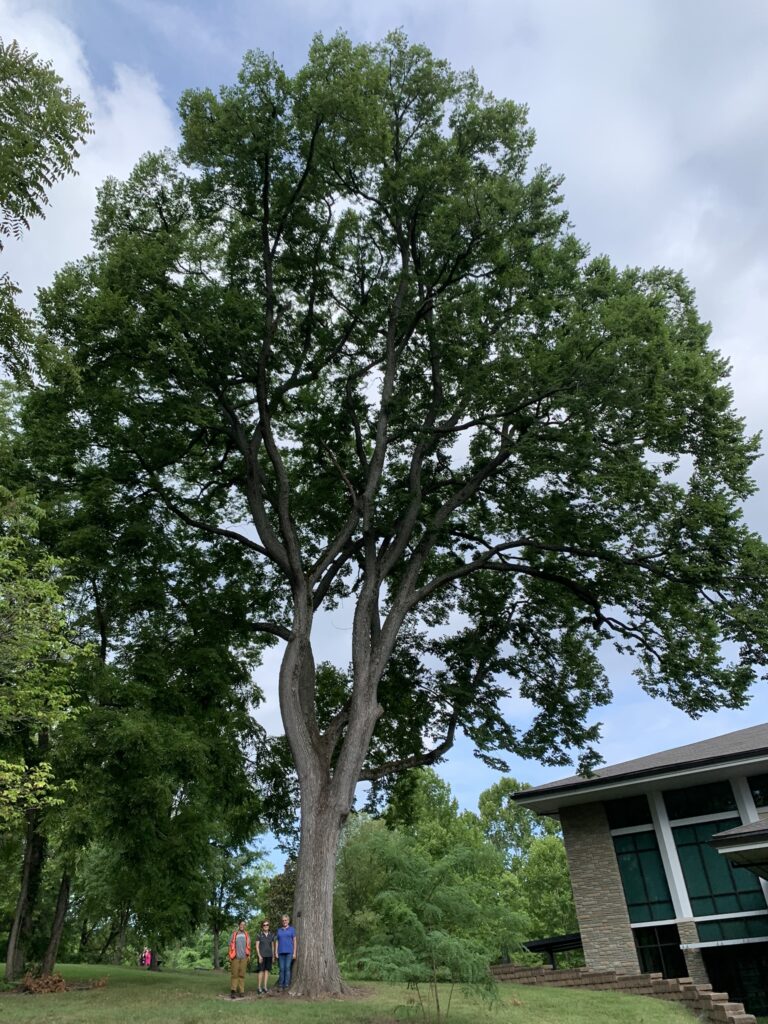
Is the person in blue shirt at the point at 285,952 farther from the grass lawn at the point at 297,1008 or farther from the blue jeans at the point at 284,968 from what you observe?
the grass lawn at the point at 297,1008

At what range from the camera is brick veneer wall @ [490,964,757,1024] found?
15.0 meters

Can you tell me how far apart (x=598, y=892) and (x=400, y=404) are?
54.1 ft

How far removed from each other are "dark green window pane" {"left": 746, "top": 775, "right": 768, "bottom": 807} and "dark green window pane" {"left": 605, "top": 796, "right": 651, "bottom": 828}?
3149mm

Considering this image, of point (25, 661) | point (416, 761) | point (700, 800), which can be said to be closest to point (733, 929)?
point (700, 800)

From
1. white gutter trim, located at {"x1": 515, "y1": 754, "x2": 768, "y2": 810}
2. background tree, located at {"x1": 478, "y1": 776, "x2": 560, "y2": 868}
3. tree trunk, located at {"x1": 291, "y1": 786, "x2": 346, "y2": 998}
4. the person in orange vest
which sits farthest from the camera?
background tree, located at {"x1": 478, "y1": 776, "x2": 560, "y2": 868}

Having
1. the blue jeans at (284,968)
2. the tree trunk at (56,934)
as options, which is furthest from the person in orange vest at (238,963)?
the tree trunk at (56,934)

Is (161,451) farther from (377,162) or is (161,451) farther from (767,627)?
(767,627)

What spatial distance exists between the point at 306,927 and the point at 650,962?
14.7 metres

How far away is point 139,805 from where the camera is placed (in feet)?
40.4

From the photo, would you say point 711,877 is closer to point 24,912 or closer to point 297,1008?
point 297,1008

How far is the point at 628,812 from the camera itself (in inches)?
900

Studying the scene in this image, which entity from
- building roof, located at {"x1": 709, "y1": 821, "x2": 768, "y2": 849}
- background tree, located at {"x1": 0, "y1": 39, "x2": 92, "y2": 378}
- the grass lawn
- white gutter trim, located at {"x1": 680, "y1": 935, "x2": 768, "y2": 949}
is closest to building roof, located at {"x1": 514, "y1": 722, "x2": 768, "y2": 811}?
building roof, located at {"x1": 709, "y1": 821, "x2": 768, "y2": 849}

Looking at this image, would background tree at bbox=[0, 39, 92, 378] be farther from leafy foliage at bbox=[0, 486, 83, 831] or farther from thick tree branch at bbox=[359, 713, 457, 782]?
thick tree branch at bbox=[359, 713, 457, 782]

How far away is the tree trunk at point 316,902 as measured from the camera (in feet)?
36.7
